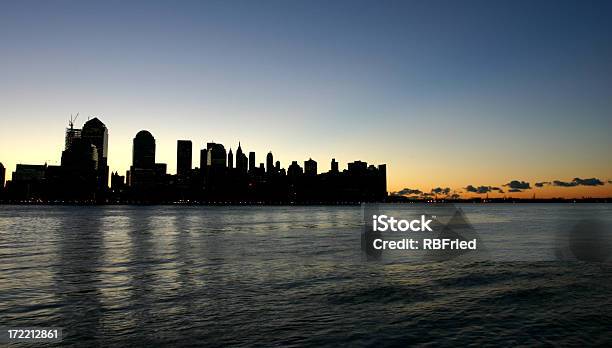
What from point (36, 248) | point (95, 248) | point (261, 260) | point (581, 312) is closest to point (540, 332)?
point (581, 312)

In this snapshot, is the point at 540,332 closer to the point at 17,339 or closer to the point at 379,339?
the point at 379,339

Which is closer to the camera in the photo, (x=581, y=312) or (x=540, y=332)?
(x=540, y=332)

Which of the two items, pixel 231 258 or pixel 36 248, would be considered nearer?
pixel 231 258

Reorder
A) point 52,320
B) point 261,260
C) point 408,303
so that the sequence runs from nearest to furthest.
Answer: point 52,320
point 408,303
point 261,260

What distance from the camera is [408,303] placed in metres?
23.2

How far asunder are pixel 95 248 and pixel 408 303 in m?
42.4

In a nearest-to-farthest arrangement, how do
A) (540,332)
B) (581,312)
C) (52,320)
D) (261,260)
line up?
(540,332) → (52,320) → (581,312) → (261,260)

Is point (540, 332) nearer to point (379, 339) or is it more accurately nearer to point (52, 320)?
point (379, 339)

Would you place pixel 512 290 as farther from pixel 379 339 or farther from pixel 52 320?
pixel 52 320

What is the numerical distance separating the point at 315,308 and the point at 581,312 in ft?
42.7

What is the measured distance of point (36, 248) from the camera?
52.1 meters

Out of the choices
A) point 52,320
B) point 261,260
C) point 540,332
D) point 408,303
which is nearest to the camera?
point 540,332

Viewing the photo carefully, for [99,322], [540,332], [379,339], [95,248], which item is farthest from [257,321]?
[95,248]

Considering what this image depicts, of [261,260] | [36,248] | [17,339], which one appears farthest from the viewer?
[36,248]
